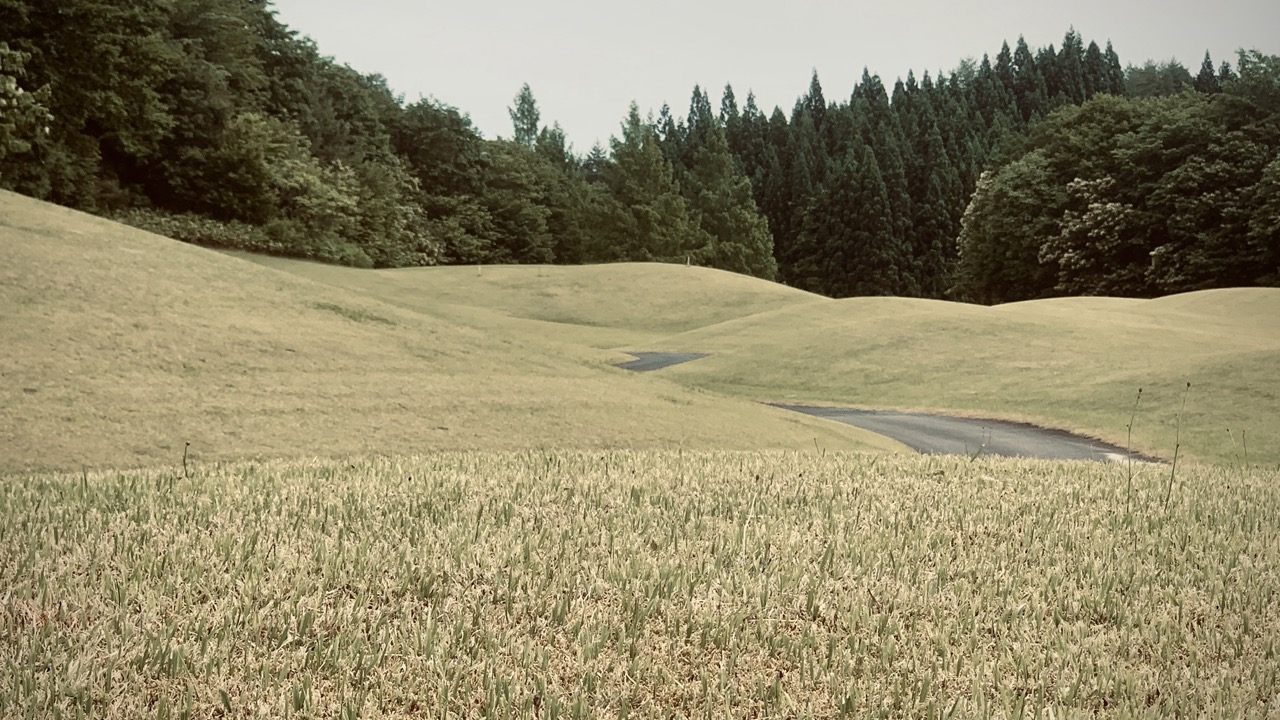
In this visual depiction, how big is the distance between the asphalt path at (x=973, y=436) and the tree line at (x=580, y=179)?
27899 millimetres

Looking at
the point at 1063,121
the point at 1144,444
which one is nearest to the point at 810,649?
the point at 1144,444

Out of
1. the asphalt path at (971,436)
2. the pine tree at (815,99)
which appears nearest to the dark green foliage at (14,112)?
the asphalt path at (971,436)

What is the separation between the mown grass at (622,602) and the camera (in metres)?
3.73

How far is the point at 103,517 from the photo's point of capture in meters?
6.15

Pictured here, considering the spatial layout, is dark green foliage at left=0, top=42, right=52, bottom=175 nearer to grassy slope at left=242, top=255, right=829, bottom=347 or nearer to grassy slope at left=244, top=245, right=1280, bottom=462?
grassy slope at left=242, top=255, right=829, bottom=347

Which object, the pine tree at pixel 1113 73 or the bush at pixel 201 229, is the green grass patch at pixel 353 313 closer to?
the bush at pixel 201 229

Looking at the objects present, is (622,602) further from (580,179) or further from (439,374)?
(580,179)

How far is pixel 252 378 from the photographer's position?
1459cm

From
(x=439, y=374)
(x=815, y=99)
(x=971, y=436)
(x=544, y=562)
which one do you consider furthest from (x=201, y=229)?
(x=815, y=99)

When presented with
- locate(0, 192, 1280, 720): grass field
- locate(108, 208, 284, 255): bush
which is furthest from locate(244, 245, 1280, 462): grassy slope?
locate(0, 192, 1280, 720): grass field

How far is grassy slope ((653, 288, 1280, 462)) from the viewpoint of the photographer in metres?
21.4

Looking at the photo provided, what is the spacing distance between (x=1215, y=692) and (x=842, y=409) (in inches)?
844

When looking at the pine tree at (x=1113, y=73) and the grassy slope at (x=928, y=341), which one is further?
the pine tree at (x=1113, y=73)

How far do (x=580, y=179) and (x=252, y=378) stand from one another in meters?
76.4
